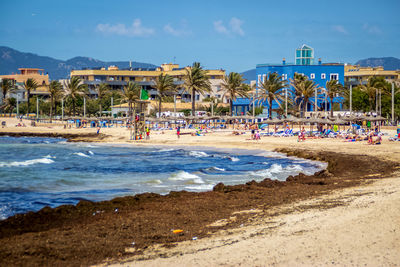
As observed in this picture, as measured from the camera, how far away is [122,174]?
22.8m

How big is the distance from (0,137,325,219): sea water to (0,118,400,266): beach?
295 centimetres

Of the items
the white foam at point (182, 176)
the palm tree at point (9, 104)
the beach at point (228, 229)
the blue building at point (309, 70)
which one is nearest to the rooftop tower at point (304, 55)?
the blue building at point (309, 70)

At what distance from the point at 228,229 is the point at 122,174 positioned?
1391cm

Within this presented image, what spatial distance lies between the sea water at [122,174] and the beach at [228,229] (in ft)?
9.66

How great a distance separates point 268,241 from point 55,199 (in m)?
9.38

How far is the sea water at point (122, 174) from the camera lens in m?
16.4

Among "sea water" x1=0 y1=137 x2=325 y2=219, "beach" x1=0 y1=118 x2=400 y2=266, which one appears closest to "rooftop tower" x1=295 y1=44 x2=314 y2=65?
"sea water" x1=0 y1=137 x2=325 y2=219

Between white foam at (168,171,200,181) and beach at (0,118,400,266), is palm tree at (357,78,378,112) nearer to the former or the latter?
white foam at (168,171,200,181)

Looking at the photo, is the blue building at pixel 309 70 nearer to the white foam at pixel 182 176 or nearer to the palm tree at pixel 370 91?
the palm tree at pixel 370 91

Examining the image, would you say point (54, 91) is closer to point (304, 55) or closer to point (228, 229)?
point (304, 55)

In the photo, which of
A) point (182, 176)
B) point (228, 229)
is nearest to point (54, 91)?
point (182, 176)

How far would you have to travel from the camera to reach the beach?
7.57 m

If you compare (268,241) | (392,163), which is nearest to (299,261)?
(268,241)

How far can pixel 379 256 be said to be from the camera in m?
7.10
